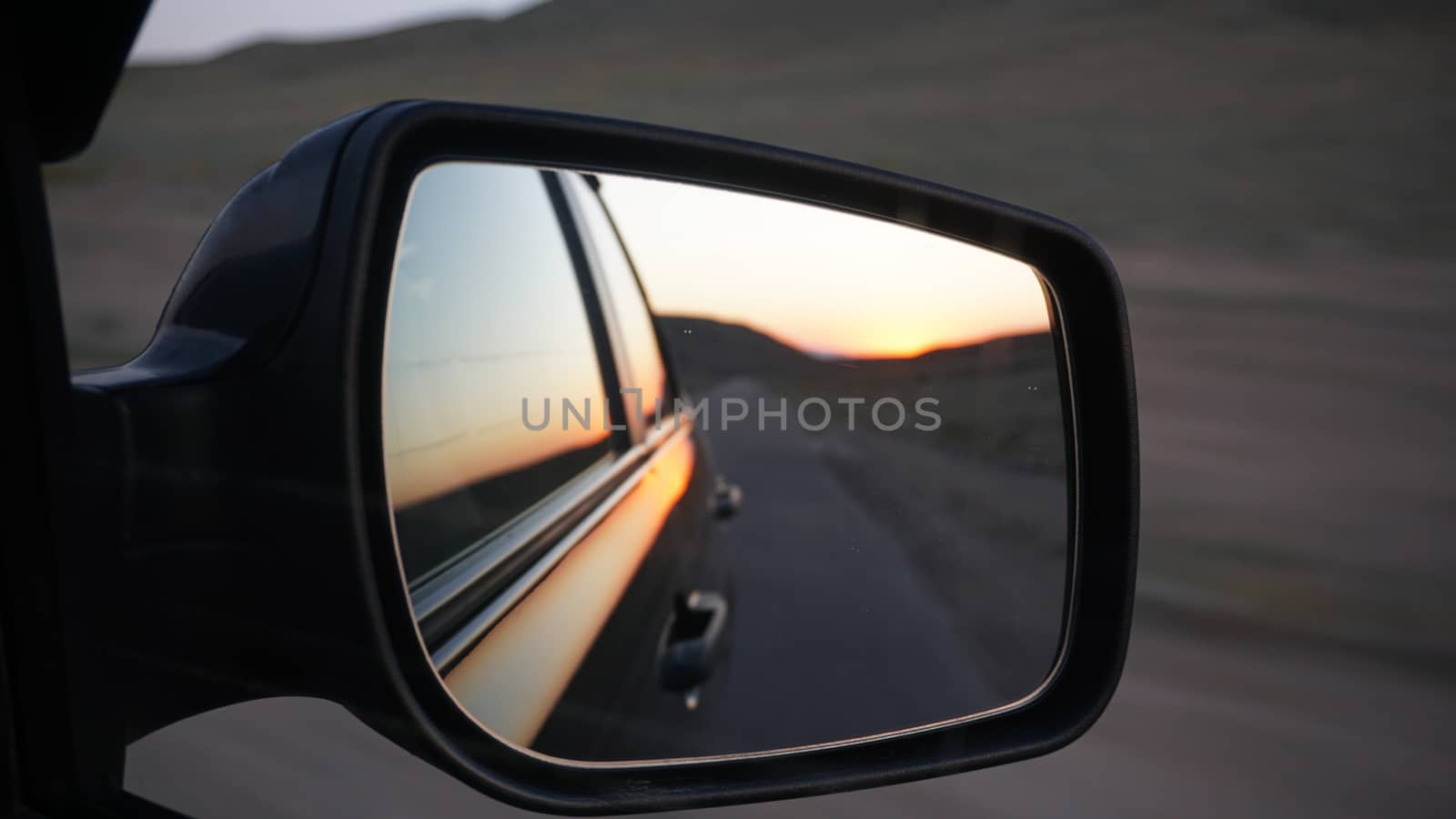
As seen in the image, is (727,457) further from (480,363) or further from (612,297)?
(480,363)

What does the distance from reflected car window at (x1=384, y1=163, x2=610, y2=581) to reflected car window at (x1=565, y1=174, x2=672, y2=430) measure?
7cm

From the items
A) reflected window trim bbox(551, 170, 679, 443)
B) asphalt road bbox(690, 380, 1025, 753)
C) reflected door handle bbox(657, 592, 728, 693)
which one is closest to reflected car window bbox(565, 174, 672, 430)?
reflected window trim bbox(551, 170, 679, 443)

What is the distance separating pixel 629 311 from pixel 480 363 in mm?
622

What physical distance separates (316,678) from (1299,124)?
78.7 feet

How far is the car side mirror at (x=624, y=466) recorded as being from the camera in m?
1.10

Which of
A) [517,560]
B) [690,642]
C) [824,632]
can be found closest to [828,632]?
[824,632]

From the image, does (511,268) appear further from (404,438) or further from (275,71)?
(275,71)

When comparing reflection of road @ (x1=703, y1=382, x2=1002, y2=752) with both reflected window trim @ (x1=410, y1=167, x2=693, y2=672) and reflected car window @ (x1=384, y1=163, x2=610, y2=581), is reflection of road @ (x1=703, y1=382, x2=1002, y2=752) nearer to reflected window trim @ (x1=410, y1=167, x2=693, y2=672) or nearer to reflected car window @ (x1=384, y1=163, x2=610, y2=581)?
reflected window trim @ (x1=410, y1=167, x2=693, y2=672)

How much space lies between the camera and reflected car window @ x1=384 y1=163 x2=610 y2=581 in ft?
4.71

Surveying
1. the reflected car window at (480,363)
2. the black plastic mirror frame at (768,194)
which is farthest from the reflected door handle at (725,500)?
the black plastic mirror frame at (768,194)

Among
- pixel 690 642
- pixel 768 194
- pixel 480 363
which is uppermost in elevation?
pixel 768 194

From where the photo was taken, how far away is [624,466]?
7.43 feet

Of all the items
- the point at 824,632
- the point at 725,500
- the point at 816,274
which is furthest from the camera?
the point at 725,500

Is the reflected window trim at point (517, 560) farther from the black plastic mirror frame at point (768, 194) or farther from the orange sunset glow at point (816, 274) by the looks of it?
the orange sunset glow at point (816, 274)
